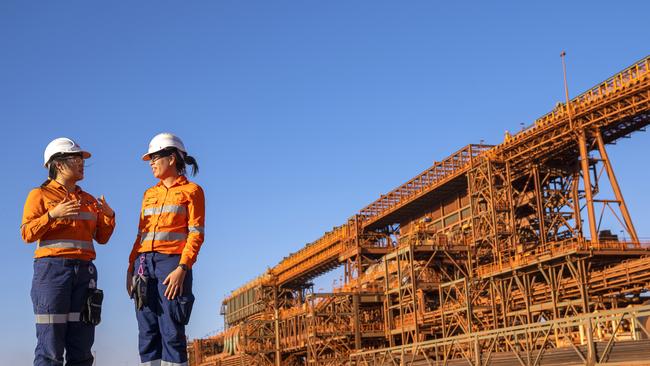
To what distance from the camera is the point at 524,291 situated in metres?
43.0

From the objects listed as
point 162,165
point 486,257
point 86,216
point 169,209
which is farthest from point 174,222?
point 486,257

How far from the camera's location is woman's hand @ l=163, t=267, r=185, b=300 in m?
8.55

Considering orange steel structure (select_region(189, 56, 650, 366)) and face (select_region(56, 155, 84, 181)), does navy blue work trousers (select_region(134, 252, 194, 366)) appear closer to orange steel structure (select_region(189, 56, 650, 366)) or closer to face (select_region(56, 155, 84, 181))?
face (select_region(56, 155, 84, 181))

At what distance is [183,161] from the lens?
9.48 m

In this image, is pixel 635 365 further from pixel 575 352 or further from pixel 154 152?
pixel 154 152

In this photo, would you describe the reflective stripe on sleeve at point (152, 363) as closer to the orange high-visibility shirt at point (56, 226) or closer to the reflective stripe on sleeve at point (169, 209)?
the orange high-visibility shirt at point (56, 226)

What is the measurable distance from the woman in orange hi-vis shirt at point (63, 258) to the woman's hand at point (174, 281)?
1.11 m

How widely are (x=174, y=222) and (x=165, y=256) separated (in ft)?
1.25

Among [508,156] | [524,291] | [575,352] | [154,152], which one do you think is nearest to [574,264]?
[524,291]

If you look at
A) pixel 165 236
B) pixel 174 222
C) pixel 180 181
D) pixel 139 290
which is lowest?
pixel 139 290

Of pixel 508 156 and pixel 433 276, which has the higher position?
pixel 508 156

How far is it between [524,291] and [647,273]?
736cm

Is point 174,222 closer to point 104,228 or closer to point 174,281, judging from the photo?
point 174,281

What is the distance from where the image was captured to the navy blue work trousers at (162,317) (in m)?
8.62
